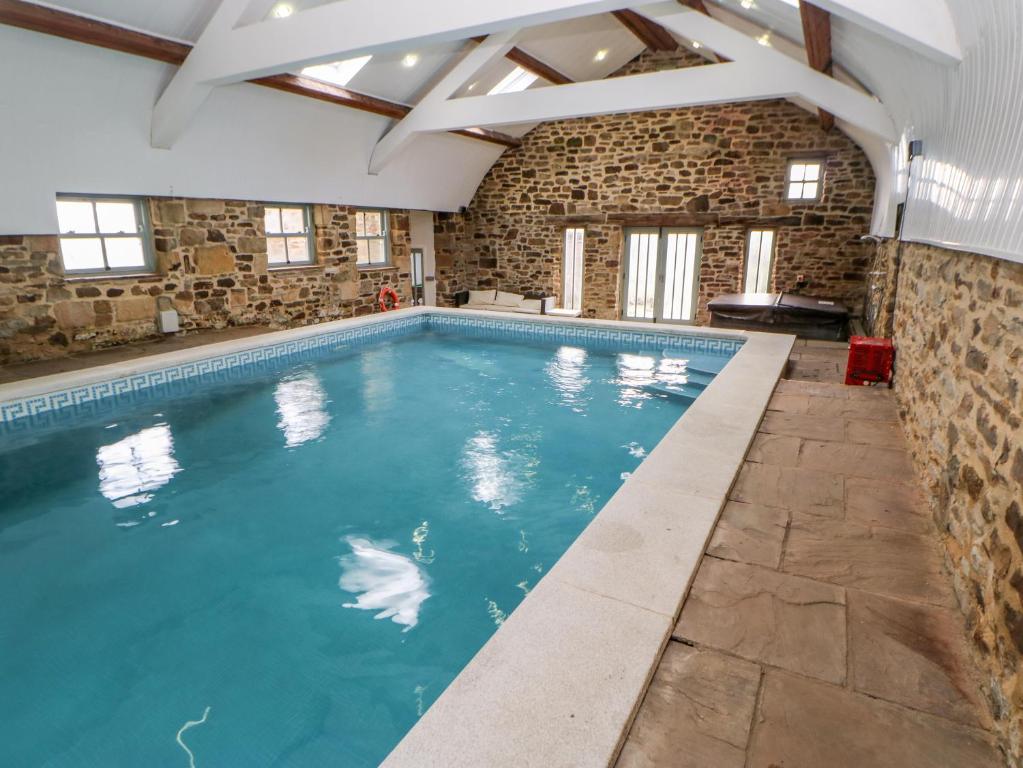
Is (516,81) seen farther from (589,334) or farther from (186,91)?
(186,91)

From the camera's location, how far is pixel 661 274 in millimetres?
9789

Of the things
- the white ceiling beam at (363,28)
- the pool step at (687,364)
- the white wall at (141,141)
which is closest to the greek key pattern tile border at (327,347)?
the pool step at (687,364)

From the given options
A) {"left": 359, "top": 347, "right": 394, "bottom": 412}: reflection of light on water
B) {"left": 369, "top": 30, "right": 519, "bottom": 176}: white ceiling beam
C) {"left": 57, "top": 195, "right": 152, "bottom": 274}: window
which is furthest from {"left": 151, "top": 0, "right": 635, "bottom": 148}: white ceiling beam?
{"left": 359, "top": 347, "right": 394, "bottom": 412}: reflection of light on water

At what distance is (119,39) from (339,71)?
2.42m

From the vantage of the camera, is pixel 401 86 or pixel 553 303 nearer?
pixel 401 86

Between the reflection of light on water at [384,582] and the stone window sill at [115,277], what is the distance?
4.84 m

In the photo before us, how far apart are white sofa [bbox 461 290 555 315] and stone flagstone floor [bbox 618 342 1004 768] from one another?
25.2 ft

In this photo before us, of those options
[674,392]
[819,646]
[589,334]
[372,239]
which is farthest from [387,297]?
[819,646]

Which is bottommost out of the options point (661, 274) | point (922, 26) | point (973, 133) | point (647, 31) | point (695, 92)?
point (661, 274)

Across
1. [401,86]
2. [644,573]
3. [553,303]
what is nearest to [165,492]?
[644,573]

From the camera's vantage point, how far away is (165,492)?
3459mm

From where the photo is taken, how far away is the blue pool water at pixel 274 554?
1919 millimetres

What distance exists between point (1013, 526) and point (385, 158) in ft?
26.4

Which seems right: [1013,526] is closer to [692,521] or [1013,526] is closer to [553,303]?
[692,521]
